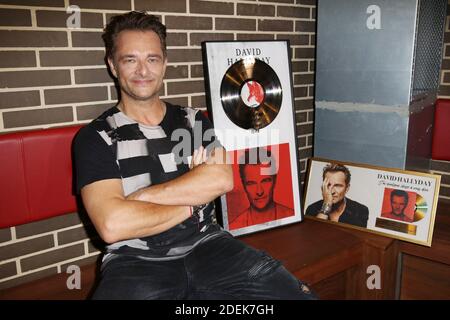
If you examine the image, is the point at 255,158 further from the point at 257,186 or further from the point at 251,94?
the point at 251,94

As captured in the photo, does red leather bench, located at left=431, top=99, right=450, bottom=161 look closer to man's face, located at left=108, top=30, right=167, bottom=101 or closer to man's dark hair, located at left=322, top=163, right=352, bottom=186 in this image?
man's dark hair, located at left=322, top=163, right=352, bottom=186

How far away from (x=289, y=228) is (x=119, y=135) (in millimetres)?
1352

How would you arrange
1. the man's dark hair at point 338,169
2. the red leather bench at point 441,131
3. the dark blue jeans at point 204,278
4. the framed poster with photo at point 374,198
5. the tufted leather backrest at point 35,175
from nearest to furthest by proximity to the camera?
the dark blue jeans at point 204,278
the tufted leather backrest at point 35,175
the framed poster with photo at point 374,198
the man's dark hair at point 338,169
the red leather bench at point 441,131

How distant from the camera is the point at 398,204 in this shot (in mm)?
2598

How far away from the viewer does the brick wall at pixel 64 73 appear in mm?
1899

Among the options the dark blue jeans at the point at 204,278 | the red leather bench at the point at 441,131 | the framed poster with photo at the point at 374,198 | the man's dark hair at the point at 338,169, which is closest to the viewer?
the dark blue jeans at the point at 204,278

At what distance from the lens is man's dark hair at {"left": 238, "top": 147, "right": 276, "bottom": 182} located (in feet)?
8.52

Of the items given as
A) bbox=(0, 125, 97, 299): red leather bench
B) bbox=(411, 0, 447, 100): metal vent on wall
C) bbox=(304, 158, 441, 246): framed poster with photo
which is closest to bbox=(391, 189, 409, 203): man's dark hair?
bbox=(304, 158, 441, 246): framed poster with photo

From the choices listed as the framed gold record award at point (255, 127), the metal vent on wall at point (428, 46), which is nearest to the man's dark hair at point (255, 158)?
the framed gold record award at point (255, 127)

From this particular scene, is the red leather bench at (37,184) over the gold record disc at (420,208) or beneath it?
over

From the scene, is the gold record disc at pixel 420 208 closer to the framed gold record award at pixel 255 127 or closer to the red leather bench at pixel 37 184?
the framed gold record award at pixel 255 127

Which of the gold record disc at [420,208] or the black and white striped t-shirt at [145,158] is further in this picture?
the gold record disc at [420,208]

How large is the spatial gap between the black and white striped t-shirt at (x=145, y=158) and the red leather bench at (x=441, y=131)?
5.82 ft

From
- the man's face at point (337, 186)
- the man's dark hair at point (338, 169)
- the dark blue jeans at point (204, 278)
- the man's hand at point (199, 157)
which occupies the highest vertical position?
the man's hand at point (199, 157)
